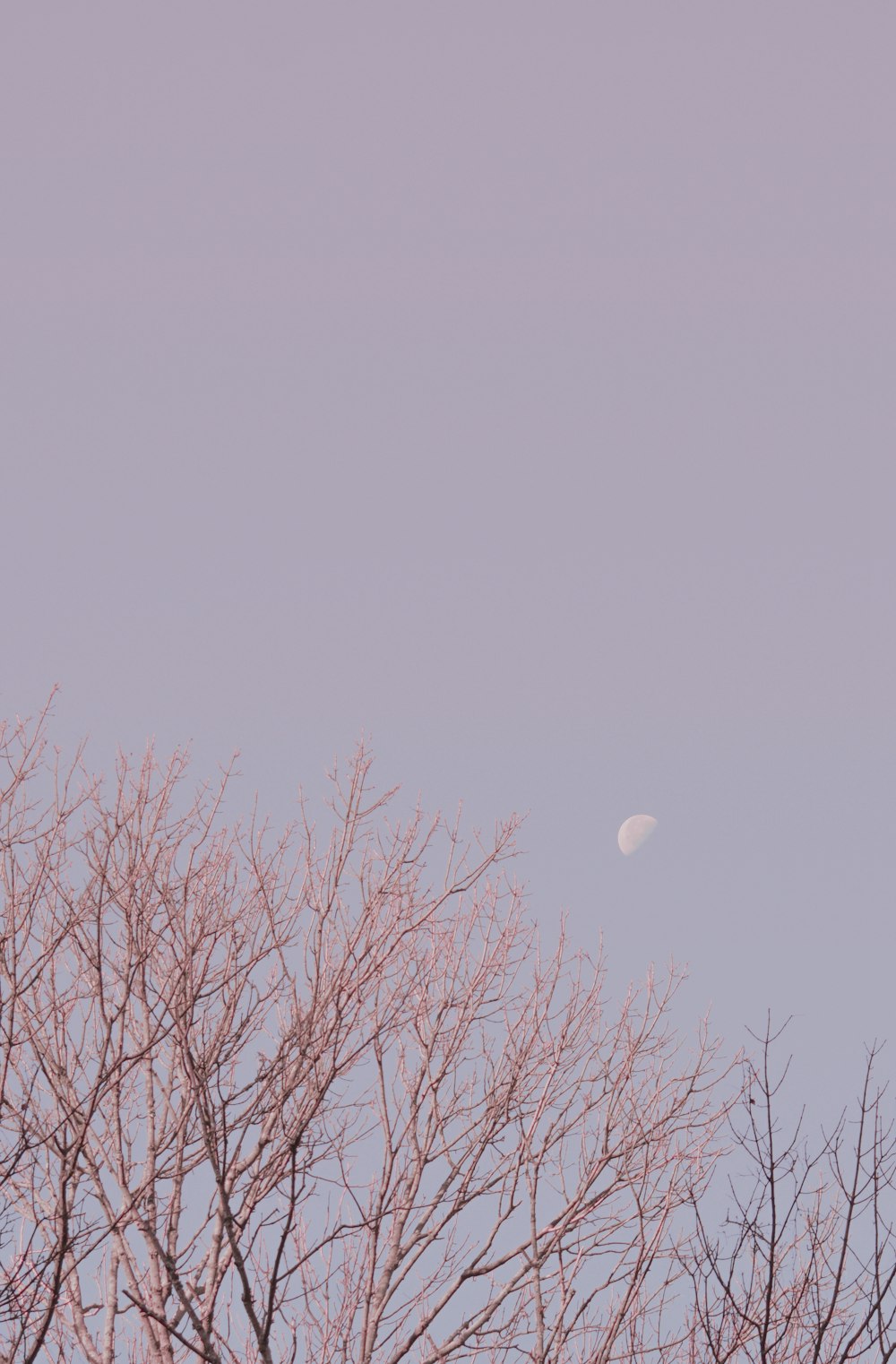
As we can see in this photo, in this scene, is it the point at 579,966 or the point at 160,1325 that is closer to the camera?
the point at 160,1325

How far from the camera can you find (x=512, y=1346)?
6086mm

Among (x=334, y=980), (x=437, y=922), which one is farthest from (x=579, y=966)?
(x=334, y=980)

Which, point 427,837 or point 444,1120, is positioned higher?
point 427,837

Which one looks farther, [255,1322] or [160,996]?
[160,996]

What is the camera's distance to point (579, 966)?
7.45 metres

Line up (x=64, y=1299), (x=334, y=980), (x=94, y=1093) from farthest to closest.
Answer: (x=64, y=1299) < (x=334, y=980) < (x=94, y=1093)

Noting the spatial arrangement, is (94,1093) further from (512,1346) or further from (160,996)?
(512,1346)

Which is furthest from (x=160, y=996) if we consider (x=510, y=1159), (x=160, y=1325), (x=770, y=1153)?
(x=770, y=1153)

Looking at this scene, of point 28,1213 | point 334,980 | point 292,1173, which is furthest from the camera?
point 28,1213

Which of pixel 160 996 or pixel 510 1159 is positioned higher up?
pixel 160 996

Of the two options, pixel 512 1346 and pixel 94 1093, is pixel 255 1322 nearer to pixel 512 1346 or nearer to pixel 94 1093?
pixel 94 1093

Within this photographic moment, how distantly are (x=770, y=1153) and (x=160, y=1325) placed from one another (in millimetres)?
3294

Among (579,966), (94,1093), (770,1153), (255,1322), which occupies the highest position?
(579,966)

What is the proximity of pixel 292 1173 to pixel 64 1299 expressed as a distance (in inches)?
109
